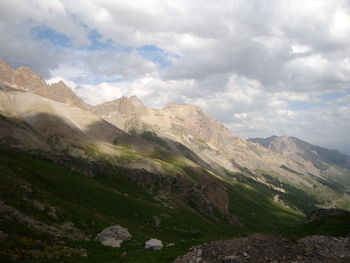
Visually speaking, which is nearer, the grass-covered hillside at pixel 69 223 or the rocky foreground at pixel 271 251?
the rocky foreground at pixel 271 251

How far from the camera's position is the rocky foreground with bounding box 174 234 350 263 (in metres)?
22.6

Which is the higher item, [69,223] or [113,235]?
[113,235]

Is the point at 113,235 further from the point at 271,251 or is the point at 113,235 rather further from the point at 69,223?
the point at 271,251

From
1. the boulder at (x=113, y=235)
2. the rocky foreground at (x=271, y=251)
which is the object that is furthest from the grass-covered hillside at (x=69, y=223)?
the rocky foreground at (x=271, y=251)

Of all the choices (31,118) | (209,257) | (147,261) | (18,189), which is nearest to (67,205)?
(18,189)

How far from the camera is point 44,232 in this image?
3291 centimetres

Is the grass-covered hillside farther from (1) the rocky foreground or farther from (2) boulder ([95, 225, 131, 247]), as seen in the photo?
(1) the rocky foreground

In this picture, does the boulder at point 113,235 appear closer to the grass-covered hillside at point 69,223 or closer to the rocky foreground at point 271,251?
the grass-covered hillside at point 69,223

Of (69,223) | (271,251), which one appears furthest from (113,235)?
(271,251)

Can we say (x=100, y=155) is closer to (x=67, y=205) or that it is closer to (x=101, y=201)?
(x=101, y=201)

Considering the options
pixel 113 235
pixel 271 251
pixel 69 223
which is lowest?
pixel 69 223

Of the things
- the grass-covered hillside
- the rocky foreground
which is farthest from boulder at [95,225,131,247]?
the rocky foreground

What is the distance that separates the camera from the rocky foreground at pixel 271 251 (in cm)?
2261

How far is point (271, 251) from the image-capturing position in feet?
80.6
